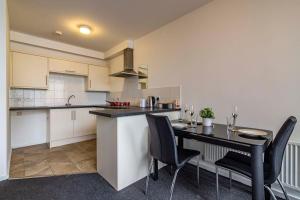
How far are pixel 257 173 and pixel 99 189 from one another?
1.61 meters

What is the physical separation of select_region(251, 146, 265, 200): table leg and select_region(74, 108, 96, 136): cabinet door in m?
3.56

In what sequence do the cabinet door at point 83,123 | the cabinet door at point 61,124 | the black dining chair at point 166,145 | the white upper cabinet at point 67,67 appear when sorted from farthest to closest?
the cabinet door at point 83,123, the white upper cabinet at point 67,67, the cabinet door at point 61,124, the black dining chair at point 166,145

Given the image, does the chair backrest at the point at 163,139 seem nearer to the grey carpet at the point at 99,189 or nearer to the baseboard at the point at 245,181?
the grey carpet at the point at 99,189

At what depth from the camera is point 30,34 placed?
3305 mm

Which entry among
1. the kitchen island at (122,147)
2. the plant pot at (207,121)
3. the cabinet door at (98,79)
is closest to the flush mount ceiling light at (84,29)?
the cabinet door at (98,79)

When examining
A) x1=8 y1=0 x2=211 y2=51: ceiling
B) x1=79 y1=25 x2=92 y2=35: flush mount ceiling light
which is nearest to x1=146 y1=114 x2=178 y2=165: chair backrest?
x1=8 y1=0 x2=211 y2=51: ceiling

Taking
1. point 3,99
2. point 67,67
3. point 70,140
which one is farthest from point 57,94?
point 3,99

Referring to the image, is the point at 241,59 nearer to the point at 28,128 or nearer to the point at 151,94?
the point at 151,94

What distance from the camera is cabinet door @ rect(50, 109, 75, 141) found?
3250mm

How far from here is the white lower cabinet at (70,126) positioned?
327cm

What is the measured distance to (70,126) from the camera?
3514mm

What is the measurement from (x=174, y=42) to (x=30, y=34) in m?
3.13

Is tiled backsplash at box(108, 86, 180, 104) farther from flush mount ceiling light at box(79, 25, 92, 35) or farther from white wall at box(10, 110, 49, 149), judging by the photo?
white wall at box(10, 110, 49, 149)

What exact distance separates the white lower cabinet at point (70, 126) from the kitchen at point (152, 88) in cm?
2
